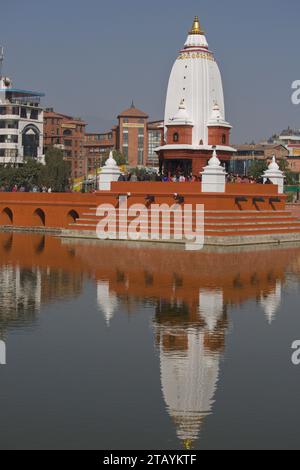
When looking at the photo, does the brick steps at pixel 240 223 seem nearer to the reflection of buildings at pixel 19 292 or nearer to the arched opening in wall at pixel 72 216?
the arched opening in wall at pixel 72 216

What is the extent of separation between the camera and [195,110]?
140 ft

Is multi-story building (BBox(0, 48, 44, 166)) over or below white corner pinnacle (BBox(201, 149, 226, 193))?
over

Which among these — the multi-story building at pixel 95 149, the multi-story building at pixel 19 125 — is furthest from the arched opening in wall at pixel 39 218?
the multi-story building at pixel 95 149

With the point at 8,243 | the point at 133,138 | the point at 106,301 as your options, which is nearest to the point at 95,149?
the point at 133,138

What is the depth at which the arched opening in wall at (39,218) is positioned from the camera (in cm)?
4744

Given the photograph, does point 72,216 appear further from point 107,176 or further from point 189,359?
point 189,359

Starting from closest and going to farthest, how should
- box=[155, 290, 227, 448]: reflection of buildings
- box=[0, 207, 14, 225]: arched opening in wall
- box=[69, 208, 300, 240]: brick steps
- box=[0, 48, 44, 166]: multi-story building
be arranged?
box=[155, 290, 227, 448]: reflection of buildings → box=[69, 208, 300, 240]: brick steps → box=[0, 207, 14, 225]: arched opening in wall → box=[0, 48, 44, 166]: multi-story building

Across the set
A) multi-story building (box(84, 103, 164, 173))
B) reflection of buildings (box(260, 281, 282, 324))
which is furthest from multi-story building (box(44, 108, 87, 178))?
reflection of buildings (box(260, 281, 282, 324))

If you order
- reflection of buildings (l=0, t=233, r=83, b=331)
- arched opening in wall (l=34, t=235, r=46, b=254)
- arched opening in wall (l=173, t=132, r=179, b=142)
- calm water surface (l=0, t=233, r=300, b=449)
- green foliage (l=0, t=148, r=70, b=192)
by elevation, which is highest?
arched opening in wall (l=173, t=132, r=179, b=142)

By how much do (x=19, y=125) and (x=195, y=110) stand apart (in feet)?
157

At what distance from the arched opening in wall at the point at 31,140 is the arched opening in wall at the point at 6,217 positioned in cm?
4057

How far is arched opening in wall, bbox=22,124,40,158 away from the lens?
88.8 metres

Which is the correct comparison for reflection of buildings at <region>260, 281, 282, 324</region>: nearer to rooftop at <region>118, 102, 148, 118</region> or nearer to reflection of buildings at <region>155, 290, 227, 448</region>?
reflection of buildings at <region>155, 290, 227, 448</region>

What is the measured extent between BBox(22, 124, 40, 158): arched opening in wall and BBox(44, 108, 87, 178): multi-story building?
11969 millimetres
